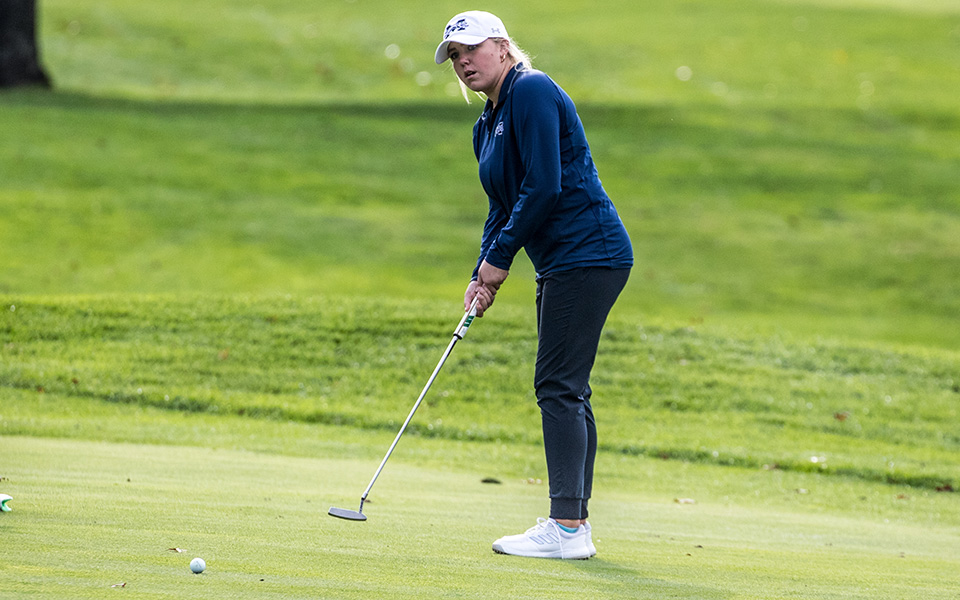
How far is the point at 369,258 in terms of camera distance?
14.9m

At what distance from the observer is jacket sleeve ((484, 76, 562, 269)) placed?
14.3ft

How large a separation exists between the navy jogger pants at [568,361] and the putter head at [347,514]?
2.62 feet

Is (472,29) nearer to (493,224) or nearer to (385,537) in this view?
(493,224)

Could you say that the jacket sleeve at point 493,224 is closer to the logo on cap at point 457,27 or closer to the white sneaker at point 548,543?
the logo on cap at point 457,27

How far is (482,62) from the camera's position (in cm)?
451

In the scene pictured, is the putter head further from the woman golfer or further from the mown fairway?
the woman golfer

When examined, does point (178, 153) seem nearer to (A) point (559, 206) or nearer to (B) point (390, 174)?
(B) point (390, 174)

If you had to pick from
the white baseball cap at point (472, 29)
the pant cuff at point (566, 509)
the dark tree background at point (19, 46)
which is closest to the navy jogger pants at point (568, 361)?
the pant cuff at point (566, 509)

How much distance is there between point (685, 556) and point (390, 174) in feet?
45.9

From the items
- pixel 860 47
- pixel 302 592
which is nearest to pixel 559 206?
pixel 302 592

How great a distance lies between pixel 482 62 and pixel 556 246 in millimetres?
768

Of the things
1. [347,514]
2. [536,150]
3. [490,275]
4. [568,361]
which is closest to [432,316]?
[347,514]

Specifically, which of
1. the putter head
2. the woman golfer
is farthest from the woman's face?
the putter head

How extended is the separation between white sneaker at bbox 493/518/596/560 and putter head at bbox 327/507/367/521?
62 cm
